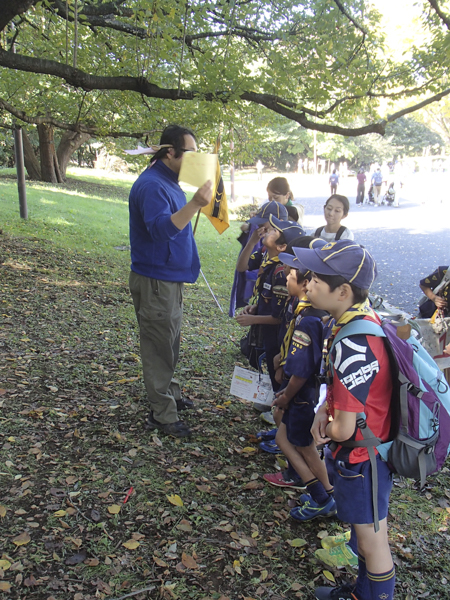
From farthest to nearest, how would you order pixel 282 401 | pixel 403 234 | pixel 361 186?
pixel 361 186, pixel 403 234, pixel 282 401

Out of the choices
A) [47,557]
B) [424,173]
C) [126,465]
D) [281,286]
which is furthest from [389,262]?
[424,173]

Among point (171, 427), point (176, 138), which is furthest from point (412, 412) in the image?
point (176, 138)

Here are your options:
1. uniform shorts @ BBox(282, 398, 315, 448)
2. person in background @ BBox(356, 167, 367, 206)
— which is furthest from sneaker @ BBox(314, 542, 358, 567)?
person in background @ BBox(356, 167, 367, 206)

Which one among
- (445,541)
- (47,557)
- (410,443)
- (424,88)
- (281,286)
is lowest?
(445,541)

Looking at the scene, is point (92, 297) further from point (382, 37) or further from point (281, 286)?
point (382, 37)

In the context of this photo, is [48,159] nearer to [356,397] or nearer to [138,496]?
[138,496]

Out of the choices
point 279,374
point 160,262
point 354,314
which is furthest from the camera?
point 160,262

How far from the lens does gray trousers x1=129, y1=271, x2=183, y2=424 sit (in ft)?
12.4

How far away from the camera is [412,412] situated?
210 centimetres

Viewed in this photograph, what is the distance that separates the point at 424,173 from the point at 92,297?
4224cm

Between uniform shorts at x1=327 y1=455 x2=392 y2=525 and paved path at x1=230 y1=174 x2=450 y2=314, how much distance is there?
6.72 metres

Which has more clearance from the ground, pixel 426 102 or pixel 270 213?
pixel 426 102

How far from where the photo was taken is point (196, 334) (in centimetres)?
677

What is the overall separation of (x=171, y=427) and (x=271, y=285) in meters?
1.40
